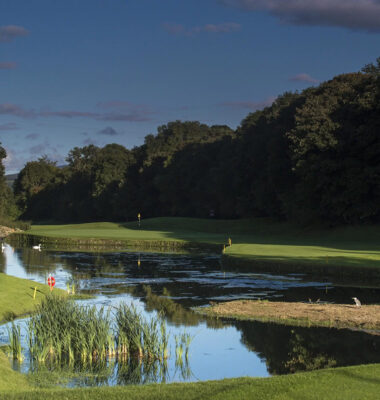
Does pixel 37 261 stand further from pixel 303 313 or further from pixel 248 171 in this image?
pixel 248 171

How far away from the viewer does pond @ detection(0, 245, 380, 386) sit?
16.5 meters

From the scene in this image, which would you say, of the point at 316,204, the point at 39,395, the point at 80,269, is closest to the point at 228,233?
the point at 316,204

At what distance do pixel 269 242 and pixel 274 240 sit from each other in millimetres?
2789

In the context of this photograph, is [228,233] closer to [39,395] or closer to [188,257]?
[188,257]

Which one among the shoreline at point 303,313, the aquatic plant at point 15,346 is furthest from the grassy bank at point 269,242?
the aquatic plant at point 15,346

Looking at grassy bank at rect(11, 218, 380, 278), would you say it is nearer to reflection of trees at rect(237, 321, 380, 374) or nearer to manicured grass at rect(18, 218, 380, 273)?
manicured grass at rect(18, 218, 380, 273)

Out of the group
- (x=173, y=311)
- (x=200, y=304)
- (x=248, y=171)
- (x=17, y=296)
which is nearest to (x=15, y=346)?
(x=17, y=296)

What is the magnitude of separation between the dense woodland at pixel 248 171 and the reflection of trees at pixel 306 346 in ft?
119

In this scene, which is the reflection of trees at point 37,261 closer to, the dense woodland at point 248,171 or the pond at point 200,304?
the pond at point 200,304

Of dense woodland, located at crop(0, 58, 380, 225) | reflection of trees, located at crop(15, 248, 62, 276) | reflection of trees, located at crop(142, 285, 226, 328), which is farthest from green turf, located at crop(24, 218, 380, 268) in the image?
reflection of trees, located at crop(15, 248, 62, 276)

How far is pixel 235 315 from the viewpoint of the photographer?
2323cm

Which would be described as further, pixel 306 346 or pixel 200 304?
pixel 200 304

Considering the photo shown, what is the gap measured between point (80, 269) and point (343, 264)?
49.6ft

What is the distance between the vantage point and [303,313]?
23.1 meters
